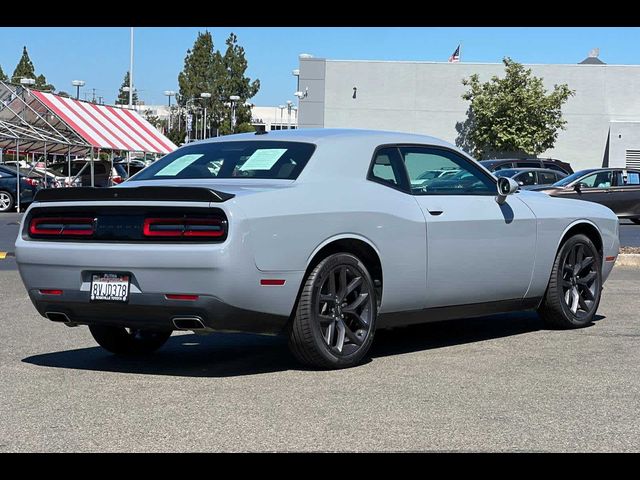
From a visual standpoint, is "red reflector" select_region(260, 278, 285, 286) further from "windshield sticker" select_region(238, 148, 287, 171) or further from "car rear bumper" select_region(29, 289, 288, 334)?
"windshield sticker" select_region(238, 148, 287, 171)

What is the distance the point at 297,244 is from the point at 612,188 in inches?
866

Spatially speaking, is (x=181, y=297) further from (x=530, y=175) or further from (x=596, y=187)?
(x=530, y=175)

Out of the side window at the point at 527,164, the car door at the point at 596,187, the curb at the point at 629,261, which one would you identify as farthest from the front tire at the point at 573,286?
the side window at the point at 527,164

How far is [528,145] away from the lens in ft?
176

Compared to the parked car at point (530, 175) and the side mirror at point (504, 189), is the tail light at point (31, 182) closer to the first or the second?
the parked car at point (530, 175)

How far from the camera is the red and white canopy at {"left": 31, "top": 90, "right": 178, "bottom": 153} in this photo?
2769 cm

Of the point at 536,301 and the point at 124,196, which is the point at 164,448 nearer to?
the point at 124,196

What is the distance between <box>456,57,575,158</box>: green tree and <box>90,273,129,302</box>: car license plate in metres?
47.2

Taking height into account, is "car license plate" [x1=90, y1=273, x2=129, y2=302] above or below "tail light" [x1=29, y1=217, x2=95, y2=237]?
below

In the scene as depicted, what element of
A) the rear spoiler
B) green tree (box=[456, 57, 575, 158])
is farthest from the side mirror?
green tree (box=[456, 57, 575, 158])

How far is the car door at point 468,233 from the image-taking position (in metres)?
7.97

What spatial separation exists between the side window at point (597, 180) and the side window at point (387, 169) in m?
20.4
